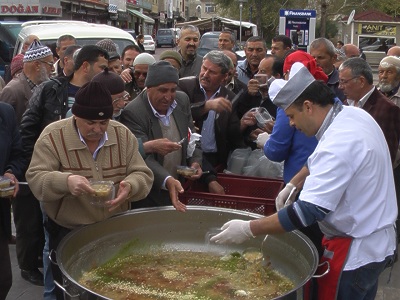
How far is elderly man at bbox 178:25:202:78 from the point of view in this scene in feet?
23.5

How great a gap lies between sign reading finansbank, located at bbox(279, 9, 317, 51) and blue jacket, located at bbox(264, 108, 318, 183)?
1591 cm

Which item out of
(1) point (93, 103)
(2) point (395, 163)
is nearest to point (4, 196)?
(1) point (93, 103)

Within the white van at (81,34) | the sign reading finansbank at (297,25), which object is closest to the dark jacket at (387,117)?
the white van at (81,34)

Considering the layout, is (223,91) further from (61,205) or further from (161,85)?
(61,205)

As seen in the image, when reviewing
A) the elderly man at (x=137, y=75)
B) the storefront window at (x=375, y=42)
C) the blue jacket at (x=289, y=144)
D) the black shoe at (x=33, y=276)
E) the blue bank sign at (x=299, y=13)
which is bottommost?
the black shoe at (x=33, y=276)

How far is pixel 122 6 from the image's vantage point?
156ft

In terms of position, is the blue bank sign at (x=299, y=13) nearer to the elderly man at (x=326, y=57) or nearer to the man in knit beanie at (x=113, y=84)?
the elderly man at (x=326, y=57)

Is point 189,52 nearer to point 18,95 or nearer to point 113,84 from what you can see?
point 18,95

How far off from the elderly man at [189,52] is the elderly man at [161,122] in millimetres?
2878

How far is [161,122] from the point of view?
4.20 metres

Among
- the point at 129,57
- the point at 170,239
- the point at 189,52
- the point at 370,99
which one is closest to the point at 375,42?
the point at 189,52

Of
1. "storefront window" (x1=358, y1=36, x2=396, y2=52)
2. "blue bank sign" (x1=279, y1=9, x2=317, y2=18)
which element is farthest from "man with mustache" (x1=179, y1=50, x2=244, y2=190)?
"storefront window" (x1=358, y1=36, x2=396, y2=52)

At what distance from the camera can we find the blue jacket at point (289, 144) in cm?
379

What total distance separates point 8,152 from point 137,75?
7.24 ft
